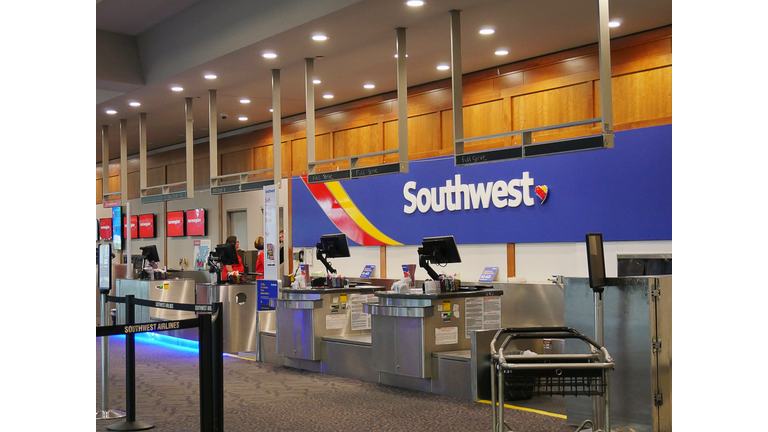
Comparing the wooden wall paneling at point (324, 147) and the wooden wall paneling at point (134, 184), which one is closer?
the wooden wall paneling at point (324, 147)

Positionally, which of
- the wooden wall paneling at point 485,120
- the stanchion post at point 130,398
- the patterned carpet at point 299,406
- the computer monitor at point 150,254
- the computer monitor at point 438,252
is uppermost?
the wooden wall paneling at point 485,120

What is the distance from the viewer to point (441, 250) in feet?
23.5

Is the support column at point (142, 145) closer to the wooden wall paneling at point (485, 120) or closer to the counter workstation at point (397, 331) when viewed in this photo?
the counter workstation at point (397, 331)

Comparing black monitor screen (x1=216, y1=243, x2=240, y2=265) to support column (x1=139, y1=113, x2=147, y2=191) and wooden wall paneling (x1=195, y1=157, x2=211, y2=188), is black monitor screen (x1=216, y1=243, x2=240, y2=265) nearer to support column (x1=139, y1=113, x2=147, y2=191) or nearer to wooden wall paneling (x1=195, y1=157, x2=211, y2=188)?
support column (x1=139, y1=113, x2=147, y2=191)

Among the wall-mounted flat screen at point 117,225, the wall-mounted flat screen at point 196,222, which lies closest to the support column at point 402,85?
the wall-mounted flat screen at point 117,225

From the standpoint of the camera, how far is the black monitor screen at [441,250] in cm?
711

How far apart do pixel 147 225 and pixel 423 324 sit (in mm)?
12136

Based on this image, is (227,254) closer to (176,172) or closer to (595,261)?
(595,261)

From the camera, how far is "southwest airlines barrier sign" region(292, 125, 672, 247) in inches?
288

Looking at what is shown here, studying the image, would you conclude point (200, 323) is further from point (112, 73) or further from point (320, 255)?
point (112, 73)

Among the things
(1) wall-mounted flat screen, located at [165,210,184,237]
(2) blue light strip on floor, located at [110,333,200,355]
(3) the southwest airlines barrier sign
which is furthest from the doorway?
(2) blue light strip on floor, located at [110,333,200,355]

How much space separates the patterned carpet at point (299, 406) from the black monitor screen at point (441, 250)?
1325 mm

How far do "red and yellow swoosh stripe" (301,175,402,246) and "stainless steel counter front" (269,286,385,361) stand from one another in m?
2.05

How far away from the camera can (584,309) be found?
539cm
